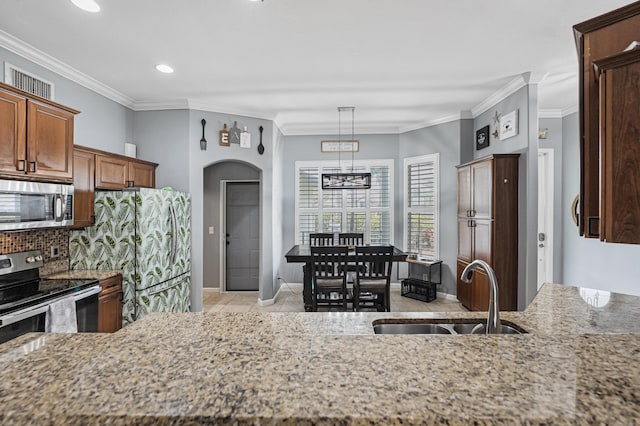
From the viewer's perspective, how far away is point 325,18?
255 cm

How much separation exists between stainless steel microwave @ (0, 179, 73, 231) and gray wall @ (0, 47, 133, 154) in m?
1.06

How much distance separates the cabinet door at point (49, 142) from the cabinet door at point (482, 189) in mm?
4212

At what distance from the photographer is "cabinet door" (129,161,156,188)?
154 inches

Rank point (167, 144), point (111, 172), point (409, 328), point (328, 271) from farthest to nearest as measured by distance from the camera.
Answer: point (167, 144) → point (328, 271) → point (111, 172) → point (409, 328)

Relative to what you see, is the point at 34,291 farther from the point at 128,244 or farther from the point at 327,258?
the point at 327,258

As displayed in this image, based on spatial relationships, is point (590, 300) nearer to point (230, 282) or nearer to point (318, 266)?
point (318, 266)

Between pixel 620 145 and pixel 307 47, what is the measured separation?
2.62 metres

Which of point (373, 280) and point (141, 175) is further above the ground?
point (141, 175)

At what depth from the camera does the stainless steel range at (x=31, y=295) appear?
2166mm

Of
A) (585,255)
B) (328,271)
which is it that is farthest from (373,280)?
(585,255)

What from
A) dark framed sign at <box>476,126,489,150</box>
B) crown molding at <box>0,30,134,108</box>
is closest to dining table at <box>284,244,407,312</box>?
dark framed sign at <box>476,126,489,150</box>

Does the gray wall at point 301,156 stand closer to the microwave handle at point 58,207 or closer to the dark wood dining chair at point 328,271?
the dark wood dining chair at point 328,271

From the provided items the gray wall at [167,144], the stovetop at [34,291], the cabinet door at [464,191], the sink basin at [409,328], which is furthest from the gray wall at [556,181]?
the stovetop at [34,291]

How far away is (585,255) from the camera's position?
443 centimetres
